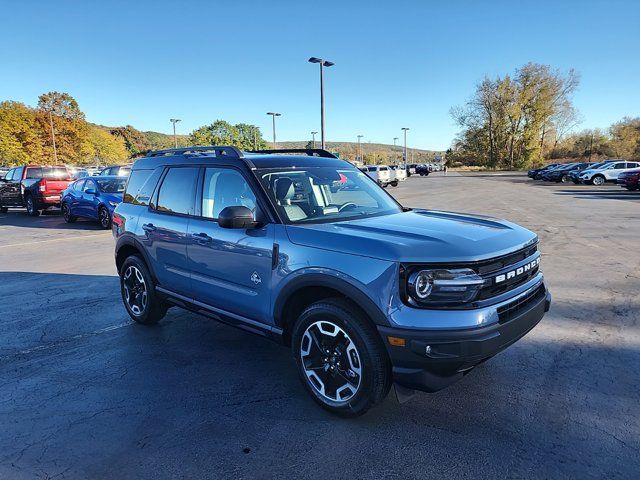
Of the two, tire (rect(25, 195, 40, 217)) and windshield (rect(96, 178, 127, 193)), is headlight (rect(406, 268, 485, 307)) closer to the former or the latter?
windshield (rect(96, 178, 127, 193))

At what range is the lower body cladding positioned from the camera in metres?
2.60

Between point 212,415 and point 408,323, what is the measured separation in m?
1.60

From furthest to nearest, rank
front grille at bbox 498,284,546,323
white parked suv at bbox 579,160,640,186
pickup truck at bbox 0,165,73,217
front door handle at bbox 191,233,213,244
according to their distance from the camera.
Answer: white parked suv at bbox 579,160,640,186
pickup truck at bbox 0,165,73,217
front door handle at bbox 191,233,213,244
front grille at bbox 498,284,546,323

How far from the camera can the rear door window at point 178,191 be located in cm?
426

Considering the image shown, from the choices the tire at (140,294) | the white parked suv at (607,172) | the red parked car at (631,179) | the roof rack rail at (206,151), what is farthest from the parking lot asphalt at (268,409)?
the white parked suv at (607,172)

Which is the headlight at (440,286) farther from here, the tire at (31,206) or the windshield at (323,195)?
the tire at (31,206)

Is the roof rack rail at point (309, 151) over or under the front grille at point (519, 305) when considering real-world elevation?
over

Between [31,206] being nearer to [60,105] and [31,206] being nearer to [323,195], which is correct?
[323,195]

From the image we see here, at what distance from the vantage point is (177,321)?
5.27m

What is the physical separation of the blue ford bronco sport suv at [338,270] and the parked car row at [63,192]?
10.3 metres

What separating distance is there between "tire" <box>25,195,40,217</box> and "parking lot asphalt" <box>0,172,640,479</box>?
14323mm

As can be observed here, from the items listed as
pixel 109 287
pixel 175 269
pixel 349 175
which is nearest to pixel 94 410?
pixel 175 269

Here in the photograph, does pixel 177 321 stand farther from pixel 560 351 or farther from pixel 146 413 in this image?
pixel 560 351

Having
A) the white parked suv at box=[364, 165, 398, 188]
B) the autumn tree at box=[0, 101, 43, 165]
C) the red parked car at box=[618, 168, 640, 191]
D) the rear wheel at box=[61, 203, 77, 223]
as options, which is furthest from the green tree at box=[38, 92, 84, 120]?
the red parked car at box=[618, 168, 640, 191]
